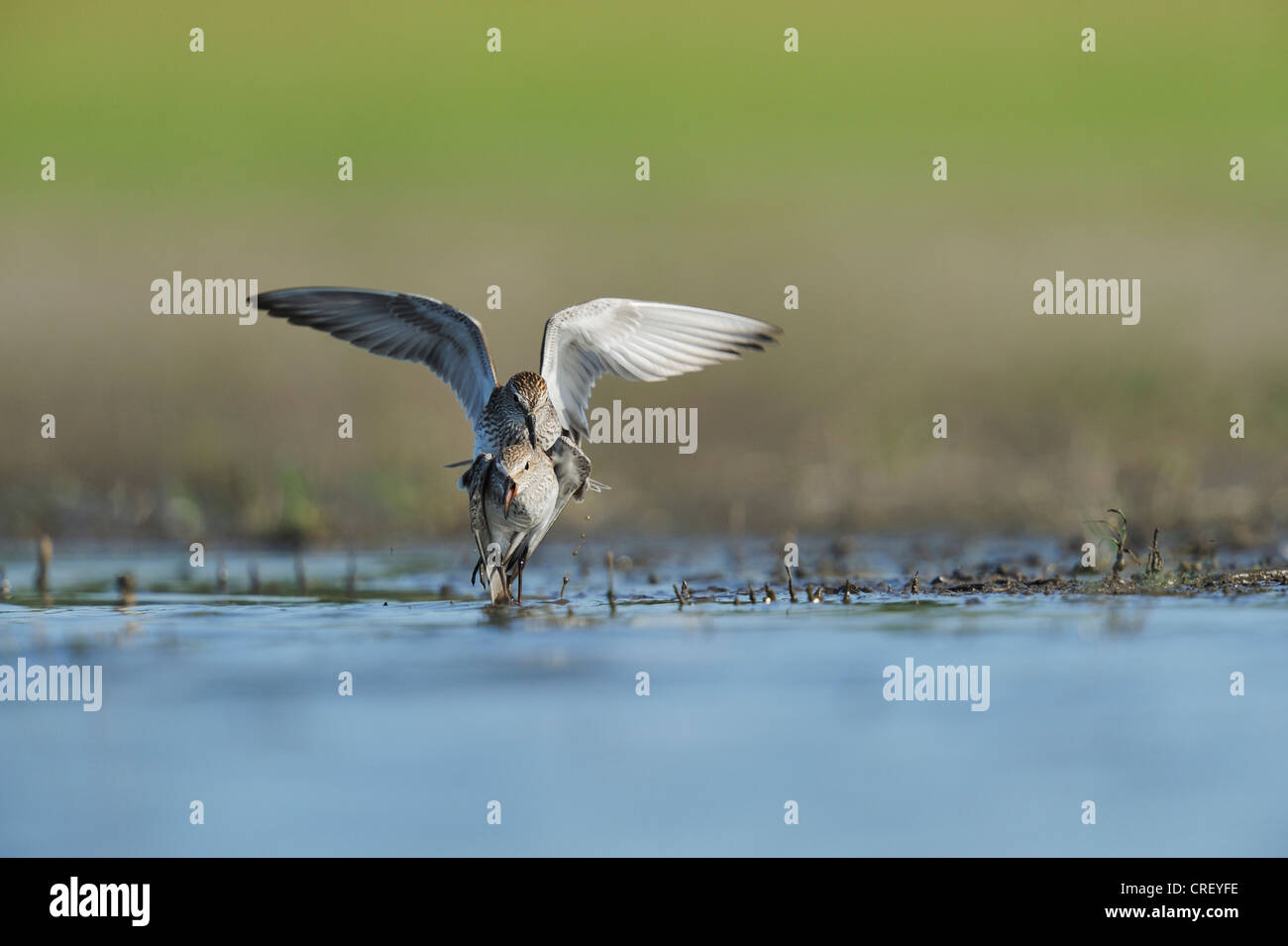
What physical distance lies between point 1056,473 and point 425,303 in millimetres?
5774

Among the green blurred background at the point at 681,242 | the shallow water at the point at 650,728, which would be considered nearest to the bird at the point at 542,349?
the shallow water at the point at 650,728

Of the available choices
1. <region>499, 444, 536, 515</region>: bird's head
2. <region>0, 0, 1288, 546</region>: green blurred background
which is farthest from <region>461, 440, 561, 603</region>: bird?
<region>0, 0, 1288, 546</region>: green blurred background

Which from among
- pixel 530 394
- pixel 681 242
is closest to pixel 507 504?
pixel 530 394

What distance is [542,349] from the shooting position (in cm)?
831

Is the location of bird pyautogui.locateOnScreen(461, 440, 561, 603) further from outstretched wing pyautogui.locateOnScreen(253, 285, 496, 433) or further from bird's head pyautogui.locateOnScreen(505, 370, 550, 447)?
outstretched wing pyautogui.locateOnScreen(253, 285, 496, 433)

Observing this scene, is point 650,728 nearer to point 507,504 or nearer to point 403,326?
point 507,504

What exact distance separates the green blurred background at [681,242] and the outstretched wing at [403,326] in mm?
2780

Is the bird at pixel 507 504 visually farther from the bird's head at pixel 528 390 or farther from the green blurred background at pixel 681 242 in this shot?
the green blurred background at pixel 681 242

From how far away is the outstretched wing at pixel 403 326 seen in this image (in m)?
8.44

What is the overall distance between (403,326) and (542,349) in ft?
2.89

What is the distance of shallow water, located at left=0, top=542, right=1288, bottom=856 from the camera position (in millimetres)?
5105

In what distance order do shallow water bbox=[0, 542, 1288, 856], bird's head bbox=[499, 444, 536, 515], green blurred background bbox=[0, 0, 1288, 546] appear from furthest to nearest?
1. green blurred background bbox=[0, 0, 1288, 546]
2. bird's head bbox=[499, 444, 536, 515]
3. shallow water bbox=[0, 542, 1288, 856]

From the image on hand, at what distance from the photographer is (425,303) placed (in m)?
8.42

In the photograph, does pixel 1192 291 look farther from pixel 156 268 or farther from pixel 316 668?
pixel 316 668
